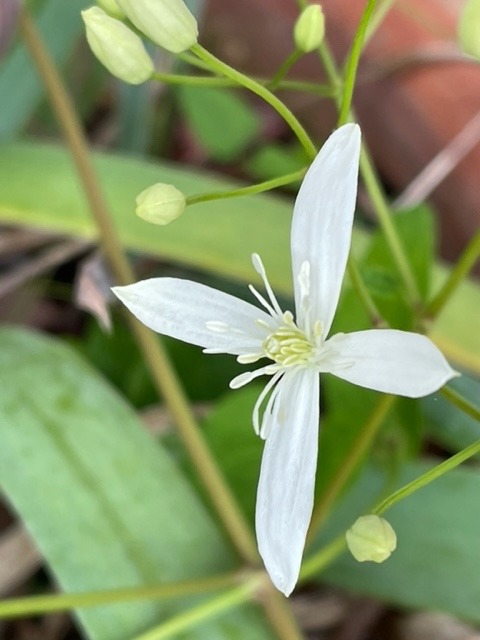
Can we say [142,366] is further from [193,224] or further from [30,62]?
[30,62]

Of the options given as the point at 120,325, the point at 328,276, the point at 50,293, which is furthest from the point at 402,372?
the point at 50,293

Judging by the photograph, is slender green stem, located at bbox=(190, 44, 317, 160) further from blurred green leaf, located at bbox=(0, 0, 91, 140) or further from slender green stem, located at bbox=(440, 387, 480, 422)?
blurred green leaf, located at bbox=(0, 0, 91, 140)

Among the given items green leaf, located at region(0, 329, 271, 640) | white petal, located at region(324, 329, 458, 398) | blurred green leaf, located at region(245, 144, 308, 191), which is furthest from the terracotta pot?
white petal, located at region(324, 329, 458, 398)

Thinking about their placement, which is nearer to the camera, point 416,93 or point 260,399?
point 260,399

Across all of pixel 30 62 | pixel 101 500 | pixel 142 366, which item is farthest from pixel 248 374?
pixel 30 62

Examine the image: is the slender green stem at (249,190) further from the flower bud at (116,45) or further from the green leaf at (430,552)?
the green leaf at (430,552)

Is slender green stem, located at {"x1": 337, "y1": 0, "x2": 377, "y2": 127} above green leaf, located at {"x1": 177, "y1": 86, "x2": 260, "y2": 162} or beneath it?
beneath
